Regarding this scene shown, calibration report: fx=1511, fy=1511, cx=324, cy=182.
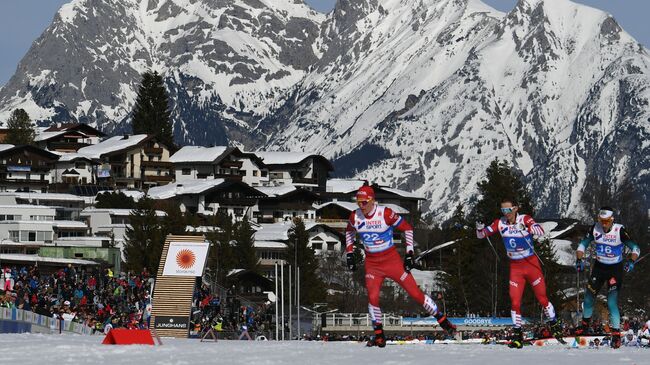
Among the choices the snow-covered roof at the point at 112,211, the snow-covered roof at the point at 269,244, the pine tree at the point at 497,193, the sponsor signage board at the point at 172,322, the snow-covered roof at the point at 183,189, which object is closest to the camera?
the sponsor signage board at the point at 172,322

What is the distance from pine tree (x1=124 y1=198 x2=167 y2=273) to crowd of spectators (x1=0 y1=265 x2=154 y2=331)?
31955mm

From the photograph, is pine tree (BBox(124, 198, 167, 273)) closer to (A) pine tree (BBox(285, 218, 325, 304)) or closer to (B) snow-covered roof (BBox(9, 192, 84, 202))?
(A) pine tree (BBox(285, 218, 325, 304))

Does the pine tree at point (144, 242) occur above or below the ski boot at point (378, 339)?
above

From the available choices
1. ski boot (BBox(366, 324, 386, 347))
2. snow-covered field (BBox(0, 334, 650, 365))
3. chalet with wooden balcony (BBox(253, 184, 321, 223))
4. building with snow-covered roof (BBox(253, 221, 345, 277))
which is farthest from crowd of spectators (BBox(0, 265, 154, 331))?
chalet with wooden balcony (BBox(253, 184, 321, 223))

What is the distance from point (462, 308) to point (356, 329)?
11441 mm

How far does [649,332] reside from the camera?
117 ft

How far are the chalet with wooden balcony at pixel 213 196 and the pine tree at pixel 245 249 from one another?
1683 inches

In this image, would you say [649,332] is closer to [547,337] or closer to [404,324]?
[547,337]

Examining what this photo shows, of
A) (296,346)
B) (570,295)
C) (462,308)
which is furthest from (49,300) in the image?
(570,295)

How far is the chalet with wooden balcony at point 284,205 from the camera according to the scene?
591 ft

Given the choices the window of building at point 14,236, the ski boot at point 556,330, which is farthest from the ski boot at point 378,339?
the window of building at point 14,236

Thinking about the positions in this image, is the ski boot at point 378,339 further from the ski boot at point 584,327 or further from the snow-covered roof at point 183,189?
the snow-covered roof at point 183,189

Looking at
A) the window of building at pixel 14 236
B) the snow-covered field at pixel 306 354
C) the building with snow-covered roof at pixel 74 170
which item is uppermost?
the building with snow-covered roof at pixel 74 170

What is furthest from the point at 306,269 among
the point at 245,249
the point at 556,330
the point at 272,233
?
the point at 556,330
